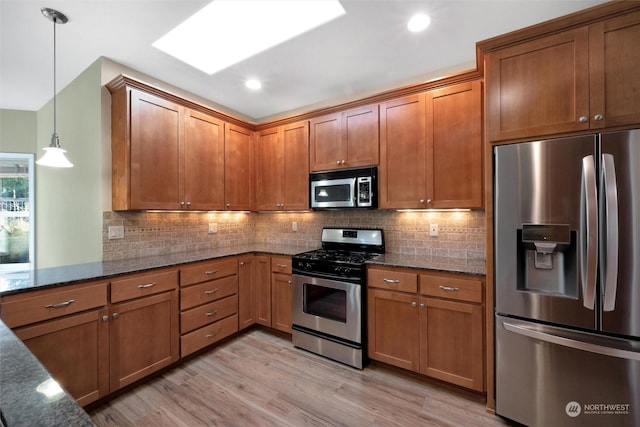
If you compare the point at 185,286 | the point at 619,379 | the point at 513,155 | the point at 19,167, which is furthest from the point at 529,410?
the point at 19,167

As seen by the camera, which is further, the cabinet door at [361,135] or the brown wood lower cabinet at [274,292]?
the brown wood lower cabinet at [274,292]

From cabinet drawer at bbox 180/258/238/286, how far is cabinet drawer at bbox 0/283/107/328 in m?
0.61

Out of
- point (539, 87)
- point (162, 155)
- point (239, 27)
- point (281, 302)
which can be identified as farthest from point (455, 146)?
point (162, 155)

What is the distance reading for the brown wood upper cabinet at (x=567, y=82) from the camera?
59.5 inches

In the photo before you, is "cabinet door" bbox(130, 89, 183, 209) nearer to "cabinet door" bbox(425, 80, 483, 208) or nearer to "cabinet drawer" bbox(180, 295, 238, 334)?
"cabinet drawer" bbox(180, 295, 238, 334)

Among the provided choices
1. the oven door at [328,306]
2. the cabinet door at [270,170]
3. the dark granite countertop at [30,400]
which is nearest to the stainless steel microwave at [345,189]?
the cabinet door at [270,170]

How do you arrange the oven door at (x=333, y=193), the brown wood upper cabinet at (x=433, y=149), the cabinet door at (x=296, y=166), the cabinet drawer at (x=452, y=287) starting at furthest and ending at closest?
the cabinet door at (x=296, y=166) → the oven door at (x=333, y=193) → the brown wood upper cabinet at (x=433, y=149) → the cabinet drawer at (x=452, y=287)

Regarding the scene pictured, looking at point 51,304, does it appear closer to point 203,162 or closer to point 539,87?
point 203,162

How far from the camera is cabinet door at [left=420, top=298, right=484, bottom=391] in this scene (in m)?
1.98

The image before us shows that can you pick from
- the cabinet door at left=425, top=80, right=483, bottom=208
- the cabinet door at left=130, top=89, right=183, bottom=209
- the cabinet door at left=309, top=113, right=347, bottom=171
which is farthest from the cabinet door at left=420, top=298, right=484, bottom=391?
the cabinet door at left=130, top=89, right=183, bottom=209

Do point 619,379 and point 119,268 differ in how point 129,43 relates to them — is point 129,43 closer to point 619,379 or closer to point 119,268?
point 119,268

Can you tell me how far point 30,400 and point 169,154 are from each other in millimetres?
2413

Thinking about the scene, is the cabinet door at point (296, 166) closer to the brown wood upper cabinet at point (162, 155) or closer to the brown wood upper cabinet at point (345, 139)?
the brown wood upper cabinet at point (345, 139)

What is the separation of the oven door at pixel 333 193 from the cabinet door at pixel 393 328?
924 mm
